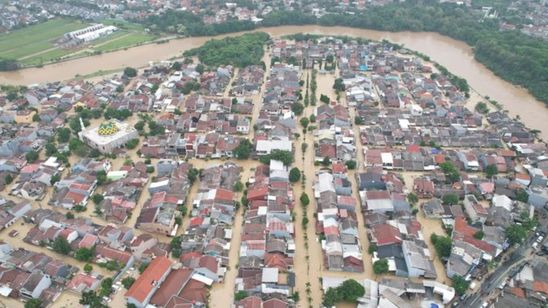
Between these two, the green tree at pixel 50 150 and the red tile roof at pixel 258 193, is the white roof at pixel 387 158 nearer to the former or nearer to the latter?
the red tile roof at pixel 258 193

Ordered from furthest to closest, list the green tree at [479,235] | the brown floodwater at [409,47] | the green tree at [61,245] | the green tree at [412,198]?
the brown floodwater at [409,47] → the green tree at [412,198] → the green tree at [479,235] → the green tree at [61,245]

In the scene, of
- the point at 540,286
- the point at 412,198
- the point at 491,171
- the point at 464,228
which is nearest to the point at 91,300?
the point at 412,198

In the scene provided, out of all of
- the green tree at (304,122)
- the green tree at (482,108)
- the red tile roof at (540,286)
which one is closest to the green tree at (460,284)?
the red tile roof at (540,286)

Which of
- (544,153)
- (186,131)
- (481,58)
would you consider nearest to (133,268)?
(186,131)

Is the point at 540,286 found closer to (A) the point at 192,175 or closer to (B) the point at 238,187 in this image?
(B) the point at 238,187

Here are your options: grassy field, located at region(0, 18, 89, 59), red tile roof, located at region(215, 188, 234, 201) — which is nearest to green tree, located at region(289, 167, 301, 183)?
red tile roof, located at region(215, 188, 234, 201)

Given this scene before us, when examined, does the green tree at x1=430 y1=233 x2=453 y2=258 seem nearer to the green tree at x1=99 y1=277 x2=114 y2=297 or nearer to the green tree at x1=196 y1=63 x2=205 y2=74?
the green tree at x1=99 y1=277 x2=114 y2=297

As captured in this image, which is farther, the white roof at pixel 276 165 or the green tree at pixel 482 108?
the green tree at pixel 482 108
